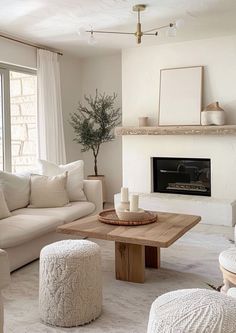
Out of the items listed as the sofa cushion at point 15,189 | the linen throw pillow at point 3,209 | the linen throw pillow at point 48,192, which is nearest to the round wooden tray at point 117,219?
the linen throw pillow at point 48,192

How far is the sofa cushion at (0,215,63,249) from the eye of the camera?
310cm

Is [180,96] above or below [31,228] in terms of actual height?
above

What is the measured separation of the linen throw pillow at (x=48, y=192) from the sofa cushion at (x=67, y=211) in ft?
0.26

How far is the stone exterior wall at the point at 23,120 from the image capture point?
5434mm

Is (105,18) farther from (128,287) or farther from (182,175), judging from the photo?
(128,287)

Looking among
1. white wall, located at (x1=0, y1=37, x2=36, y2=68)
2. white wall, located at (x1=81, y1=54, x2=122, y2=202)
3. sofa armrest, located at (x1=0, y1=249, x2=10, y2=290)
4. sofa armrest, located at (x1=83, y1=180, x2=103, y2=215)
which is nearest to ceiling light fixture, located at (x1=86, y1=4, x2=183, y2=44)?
white wall, located at (x1=0, y1=37, x2=36, y2=68)

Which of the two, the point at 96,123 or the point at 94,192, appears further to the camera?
the point at 96,123

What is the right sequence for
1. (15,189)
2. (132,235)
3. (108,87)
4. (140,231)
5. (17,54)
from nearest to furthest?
(132,235), (140,231), (15,189), (17,54), (108,87)

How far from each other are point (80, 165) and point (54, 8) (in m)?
1.74

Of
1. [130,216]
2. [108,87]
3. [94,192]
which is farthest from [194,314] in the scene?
[108,87]

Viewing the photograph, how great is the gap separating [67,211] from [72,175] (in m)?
0.64

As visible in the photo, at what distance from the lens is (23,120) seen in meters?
5.59

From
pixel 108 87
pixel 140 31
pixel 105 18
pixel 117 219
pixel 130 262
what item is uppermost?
pixel 105 18

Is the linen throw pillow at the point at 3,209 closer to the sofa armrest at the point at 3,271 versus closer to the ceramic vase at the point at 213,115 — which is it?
the sofa armrest at the point at 3,271
